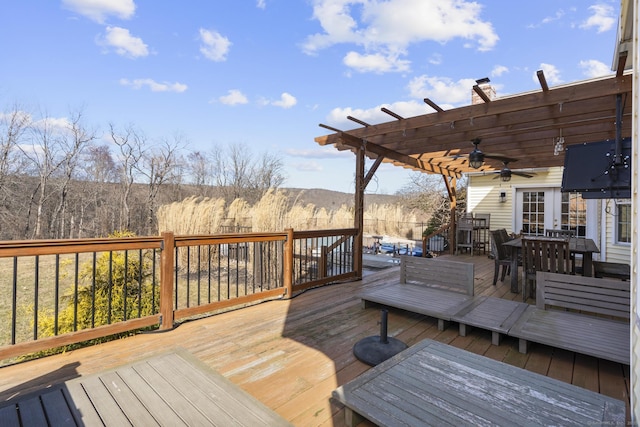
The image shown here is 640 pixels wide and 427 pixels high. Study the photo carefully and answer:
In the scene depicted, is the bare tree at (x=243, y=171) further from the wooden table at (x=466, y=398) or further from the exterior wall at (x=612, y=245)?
the wooden table at (x=466, y=398)

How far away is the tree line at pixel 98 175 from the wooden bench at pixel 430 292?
813 cm

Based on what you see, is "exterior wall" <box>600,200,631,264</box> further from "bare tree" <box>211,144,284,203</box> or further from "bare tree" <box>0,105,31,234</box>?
"bare tree" <box>0,105,31,234</box>

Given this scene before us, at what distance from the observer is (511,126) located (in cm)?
445

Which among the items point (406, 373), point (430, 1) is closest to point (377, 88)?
point (430, 1)

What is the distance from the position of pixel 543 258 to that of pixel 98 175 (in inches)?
562

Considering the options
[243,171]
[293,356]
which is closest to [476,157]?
[293,356]

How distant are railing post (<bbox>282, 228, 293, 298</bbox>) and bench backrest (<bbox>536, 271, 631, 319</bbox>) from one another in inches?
108

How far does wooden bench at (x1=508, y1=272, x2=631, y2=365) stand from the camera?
7.27ft

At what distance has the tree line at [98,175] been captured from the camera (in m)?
9.68

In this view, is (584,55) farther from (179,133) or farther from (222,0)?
(179,133)

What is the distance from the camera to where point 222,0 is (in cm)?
664

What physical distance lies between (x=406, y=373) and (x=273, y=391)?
32.7 inches

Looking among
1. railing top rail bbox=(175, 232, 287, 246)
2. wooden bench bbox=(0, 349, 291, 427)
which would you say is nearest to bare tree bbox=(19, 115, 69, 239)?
railing top rail bbox=(175, 232, 287, 246)

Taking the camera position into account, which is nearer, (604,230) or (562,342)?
(562,342)
